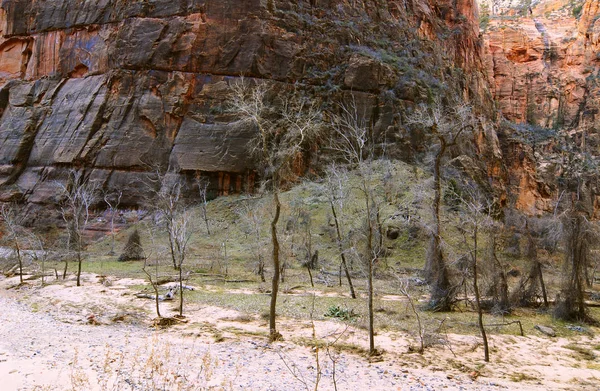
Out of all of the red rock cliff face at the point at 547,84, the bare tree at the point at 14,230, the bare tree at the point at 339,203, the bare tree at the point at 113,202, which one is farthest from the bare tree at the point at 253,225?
the red rock cliff face at the point at 547,84

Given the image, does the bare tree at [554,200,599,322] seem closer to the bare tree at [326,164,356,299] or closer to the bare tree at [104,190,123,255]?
the bare tree at [326,164,356,299]

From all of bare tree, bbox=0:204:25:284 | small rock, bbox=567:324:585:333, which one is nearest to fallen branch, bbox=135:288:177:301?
bare tree, bbox=0:204:25:284

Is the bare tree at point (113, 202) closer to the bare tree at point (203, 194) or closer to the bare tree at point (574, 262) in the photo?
the bare tree at point (203, 194)

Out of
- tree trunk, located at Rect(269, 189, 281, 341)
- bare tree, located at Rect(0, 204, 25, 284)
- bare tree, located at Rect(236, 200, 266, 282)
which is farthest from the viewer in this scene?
bare tree, located at Rect(236, 200, 266, 282)

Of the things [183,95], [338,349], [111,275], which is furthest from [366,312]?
[183,95]

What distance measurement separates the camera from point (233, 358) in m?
10.4

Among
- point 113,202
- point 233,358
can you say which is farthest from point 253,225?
point 113,202

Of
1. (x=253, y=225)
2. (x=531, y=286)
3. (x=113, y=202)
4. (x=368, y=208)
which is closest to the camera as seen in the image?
(x=368, y=208)

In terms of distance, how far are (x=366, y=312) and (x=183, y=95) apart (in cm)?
3275

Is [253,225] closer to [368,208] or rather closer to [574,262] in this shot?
[368,208]

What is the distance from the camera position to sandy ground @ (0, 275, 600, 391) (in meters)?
8.54

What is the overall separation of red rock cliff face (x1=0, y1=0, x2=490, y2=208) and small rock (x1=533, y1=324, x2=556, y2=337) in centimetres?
2943

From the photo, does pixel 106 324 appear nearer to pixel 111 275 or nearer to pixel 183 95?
pixel 111 275

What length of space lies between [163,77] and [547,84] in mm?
62318
